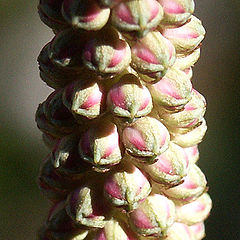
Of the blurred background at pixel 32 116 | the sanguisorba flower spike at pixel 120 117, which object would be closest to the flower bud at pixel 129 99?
the sanguisorba flower spike at pixel 120 117

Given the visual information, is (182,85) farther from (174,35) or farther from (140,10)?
(140,10)

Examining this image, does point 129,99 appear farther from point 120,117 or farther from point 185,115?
point 185,115

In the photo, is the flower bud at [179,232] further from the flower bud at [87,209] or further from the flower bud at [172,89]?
the flower bud at [172,89]

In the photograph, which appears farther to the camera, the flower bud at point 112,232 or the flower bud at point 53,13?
the flower bud at point 112,232

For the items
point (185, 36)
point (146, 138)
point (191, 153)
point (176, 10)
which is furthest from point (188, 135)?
point (176, 10)

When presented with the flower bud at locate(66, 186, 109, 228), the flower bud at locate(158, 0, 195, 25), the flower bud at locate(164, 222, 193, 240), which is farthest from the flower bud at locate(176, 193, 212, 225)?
the flower bud at locate(158, 0, 195, 25)

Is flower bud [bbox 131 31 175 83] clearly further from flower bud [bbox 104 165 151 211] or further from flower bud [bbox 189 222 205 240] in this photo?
flower bud [bbox 189 222 205 240]
